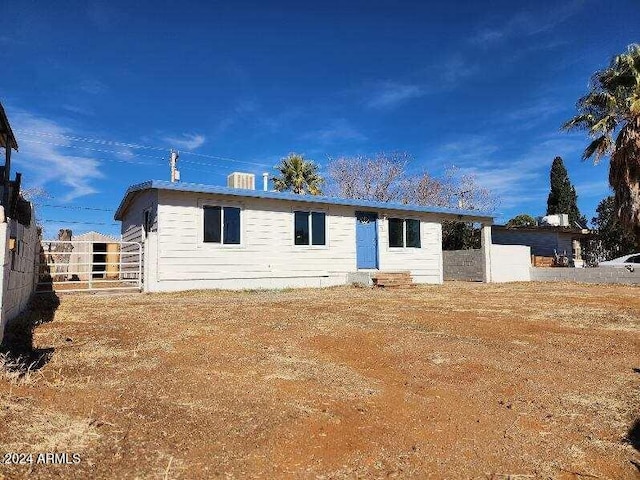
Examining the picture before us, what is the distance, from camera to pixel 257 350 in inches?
230

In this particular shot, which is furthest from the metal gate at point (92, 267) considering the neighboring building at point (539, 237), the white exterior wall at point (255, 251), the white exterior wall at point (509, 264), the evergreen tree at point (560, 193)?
the evergreen tree at point (560, 193)

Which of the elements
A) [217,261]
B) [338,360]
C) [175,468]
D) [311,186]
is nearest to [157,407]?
[175,468]

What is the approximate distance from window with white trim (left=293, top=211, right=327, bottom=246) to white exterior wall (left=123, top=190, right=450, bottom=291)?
0.20 meters

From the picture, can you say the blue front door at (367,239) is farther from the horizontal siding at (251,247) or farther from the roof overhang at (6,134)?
the roof overhang at (6,134)

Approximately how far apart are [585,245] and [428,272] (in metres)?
21.7

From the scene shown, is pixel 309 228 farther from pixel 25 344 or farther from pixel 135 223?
pixel 25 344

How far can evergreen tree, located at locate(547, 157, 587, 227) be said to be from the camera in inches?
1469

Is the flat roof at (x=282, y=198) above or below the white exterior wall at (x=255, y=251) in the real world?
above

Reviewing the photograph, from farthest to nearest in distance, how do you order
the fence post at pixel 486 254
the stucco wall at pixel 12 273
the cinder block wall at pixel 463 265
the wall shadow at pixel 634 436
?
the cinder block wall at pixel 463 265 < the fence post at pixel 486 254 < the stucco wall at pixel 12 273 < the wall shadow at pixel 634 436

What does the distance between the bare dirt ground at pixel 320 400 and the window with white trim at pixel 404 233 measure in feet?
37.0

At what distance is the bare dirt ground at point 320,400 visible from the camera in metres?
2.97

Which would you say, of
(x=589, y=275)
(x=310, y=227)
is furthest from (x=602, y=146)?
(x=310, y=227)

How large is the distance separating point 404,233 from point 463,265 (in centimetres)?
615

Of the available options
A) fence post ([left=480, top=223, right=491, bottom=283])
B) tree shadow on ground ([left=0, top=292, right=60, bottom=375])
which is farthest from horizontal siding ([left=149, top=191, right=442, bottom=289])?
tree shadow on ground ([left=0, top=292, right=60, bottom=375])
